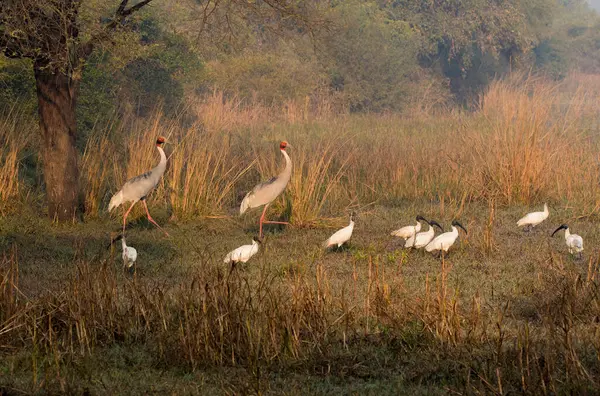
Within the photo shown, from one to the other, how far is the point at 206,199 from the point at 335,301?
4.47 metres

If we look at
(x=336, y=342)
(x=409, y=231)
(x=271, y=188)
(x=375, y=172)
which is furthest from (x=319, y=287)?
(x=375, y=172)

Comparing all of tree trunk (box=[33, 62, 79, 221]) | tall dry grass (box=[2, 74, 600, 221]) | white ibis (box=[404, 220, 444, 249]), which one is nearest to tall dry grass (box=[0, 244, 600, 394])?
white ibis (box=[404, 220, 444, 249])

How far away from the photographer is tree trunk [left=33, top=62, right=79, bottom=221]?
30.1ft

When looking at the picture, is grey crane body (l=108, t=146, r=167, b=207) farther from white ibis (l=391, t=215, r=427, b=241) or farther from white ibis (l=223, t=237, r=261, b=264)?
Result: white ibis (l=391, t=215, r=427, b=241)

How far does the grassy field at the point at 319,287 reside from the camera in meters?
4.39

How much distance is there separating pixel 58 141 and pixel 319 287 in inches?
201

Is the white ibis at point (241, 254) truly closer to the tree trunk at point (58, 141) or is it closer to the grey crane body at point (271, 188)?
the grey crane body at point (271, 188)

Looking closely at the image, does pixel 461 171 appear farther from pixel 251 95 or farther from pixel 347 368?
pixel 251 95

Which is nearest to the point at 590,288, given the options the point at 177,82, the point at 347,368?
the point at 347,368

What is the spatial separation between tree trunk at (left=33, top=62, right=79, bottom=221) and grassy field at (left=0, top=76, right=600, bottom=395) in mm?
282

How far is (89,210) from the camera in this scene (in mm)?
9719

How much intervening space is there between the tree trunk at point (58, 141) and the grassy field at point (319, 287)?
28 cm

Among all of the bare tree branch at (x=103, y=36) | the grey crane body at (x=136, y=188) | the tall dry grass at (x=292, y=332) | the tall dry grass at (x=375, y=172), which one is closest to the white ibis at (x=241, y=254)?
the tall dry grass at (x=292, y=332)

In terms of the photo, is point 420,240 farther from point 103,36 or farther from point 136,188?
point 103,36
